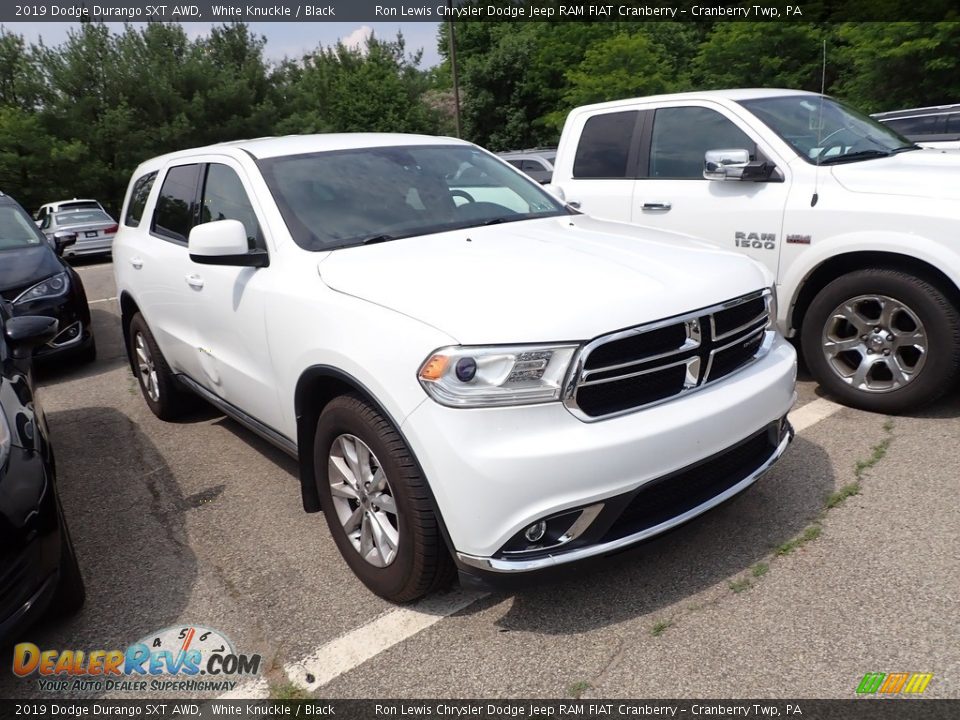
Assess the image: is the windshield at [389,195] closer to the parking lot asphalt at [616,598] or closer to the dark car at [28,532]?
the dark car at [28,532]

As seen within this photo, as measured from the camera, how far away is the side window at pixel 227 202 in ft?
11.3

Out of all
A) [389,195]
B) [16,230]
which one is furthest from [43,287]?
[389,195]

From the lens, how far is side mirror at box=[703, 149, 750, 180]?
15.0ft

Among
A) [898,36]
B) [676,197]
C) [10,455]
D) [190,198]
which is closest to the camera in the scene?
[10,455]

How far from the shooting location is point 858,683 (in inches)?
89.6

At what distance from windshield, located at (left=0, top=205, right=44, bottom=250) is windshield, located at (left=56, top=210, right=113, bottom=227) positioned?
10727mm

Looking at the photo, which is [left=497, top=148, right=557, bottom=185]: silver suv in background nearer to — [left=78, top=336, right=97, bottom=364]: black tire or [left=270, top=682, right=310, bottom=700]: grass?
[left=78, top=336, right=97, bottom=364]: black tire

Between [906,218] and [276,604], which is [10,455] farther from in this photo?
[906,218]

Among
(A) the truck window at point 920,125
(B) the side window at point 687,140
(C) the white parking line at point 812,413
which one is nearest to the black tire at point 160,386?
(B) the side window at point 687,140

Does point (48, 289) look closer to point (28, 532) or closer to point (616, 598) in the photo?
point (28, 532)

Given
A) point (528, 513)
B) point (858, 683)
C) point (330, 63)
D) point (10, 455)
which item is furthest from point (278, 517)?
point (330, 63)

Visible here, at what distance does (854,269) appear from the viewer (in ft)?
14.3

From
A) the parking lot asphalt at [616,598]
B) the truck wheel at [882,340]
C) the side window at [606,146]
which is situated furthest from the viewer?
the side window at [606,146]

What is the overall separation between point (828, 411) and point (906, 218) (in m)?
1.18
